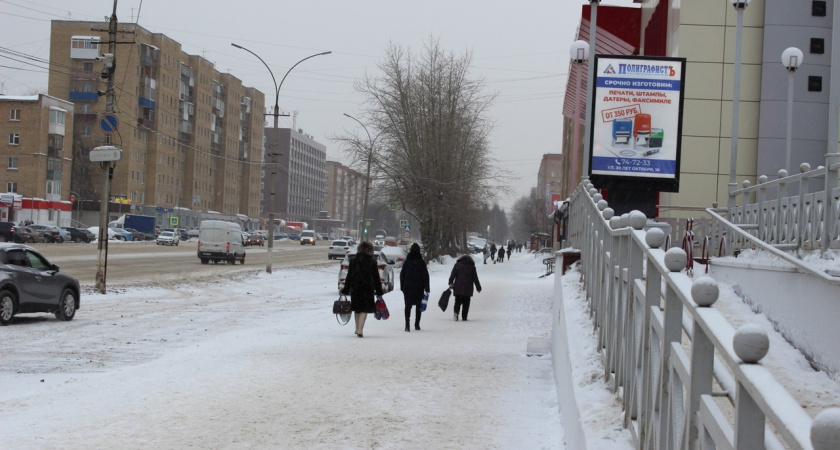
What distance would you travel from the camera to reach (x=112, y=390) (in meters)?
8.74

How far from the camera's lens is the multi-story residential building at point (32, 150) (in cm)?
8312

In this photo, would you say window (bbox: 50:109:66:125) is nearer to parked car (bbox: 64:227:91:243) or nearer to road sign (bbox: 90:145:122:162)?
parked car (bbox: 64:227:91:243)

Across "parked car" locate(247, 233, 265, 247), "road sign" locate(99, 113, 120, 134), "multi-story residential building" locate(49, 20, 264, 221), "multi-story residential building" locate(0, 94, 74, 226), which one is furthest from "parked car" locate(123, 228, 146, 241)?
"road sign" locate(99, 113, 120, 134)

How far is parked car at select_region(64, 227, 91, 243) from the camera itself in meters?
69.1

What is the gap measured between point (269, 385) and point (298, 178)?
Answer: 551ft

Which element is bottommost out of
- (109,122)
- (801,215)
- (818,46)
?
(801,215)

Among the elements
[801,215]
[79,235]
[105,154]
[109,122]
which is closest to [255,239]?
[79,235]

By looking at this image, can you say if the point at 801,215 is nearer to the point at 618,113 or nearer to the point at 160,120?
the point at 618,113

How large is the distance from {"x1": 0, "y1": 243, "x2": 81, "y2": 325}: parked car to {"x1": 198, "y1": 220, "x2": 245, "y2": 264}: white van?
94.4 feet

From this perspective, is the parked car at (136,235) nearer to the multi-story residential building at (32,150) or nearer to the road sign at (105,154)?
the multi-story residential building at (32,150)

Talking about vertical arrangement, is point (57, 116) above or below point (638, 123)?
above

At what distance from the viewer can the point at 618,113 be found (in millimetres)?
19625

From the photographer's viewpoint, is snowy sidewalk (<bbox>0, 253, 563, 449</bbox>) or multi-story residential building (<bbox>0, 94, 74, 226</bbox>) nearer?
snowy sidewalk (<bbox>0, 253, 563, 449</bbox>)

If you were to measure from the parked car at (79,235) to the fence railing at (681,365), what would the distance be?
6866cm
